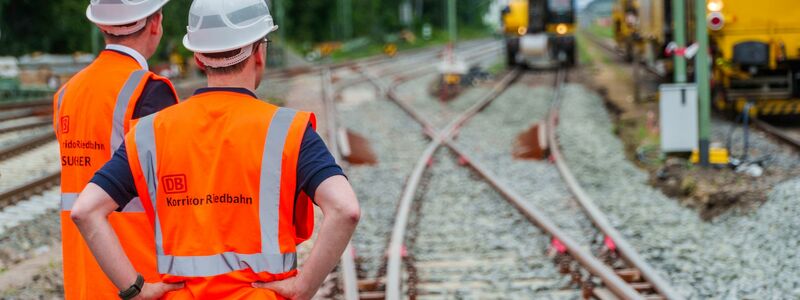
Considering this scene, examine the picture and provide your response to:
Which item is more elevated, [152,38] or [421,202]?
[152,38]

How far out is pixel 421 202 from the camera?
396 inches

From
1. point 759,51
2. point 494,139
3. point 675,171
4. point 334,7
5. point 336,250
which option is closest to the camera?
point 336,250

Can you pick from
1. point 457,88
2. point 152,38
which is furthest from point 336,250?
point 457,88

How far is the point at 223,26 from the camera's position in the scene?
2.59m

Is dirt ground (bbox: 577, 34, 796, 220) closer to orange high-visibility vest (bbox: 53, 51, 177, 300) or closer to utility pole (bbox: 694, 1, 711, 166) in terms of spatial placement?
utility pole (bbox: 694, 1, 711, 166)

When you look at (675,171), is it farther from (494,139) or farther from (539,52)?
(539,52)

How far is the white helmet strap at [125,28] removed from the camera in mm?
3266

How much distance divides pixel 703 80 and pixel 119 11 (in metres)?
9.60

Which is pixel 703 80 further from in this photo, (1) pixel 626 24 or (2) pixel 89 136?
(1) pixel 626 24

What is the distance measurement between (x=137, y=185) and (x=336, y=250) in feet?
1.78

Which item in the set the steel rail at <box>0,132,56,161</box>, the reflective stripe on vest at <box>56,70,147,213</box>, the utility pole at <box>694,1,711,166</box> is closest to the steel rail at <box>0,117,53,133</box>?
the steel rail at <box>0,132,56,161</box>

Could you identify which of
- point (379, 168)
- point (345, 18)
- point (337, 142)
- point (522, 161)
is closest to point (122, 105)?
point (379, 168)

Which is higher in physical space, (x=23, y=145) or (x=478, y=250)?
(x=23, y=145)

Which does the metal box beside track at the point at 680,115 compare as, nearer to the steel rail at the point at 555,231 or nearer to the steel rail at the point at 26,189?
the steel rail at the point at 555,231
